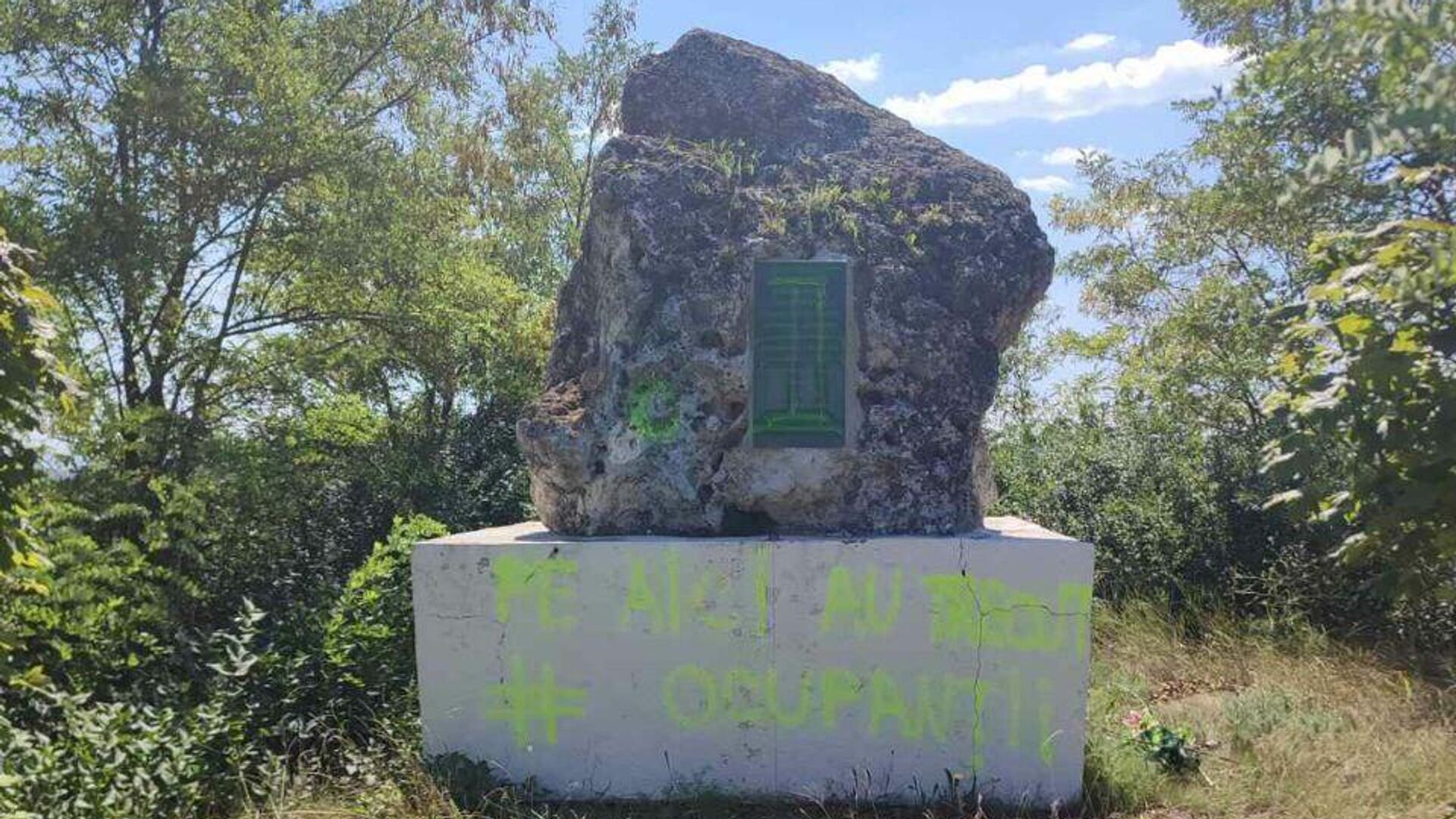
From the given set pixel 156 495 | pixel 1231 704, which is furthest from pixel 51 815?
pixel 1231 704

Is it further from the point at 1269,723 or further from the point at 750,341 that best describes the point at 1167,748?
the point at 750,341

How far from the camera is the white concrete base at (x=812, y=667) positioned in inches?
178

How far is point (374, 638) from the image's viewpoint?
5145 mm

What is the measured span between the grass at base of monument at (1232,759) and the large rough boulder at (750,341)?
120 cm

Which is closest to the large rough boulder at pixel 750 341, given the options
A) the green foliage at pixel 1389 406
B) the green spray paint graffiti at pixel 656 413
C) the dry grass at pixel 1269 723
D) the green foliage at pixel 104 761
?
the green spray paint graffiti at pixel 656 413

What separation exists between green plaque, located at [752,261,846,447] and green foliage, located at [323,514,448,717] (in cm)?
→ 170

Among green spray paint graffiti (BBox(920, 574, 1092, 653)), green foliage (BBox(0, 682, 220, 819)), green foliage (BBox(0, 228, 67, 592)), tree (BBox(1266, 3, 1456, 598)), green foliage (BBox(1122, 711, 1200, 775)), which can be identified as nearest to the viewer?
tree (BBox(1266, 3, 1456, 598))

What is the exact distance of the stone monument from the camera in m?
4.55

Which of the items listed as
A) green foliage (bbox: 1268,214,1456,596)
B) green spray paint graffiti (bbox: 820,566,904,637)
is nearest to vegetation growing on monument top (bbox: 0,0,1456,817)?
green foliage (bbox: 1268,214,1456,596)

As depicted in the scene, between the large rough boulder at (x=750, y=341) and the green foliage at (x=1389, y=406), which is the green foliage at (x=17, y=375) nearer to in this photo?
the large rough boulder at (x=750, y=341)

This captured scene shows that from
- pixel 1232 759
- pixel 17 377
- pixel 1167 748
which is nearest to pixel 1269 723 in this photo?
pixel 1232 759

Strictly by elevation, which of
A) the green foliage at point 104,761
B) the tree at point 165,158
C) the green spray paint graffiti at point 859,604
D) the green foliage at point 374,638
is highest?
the tree at point 165,158

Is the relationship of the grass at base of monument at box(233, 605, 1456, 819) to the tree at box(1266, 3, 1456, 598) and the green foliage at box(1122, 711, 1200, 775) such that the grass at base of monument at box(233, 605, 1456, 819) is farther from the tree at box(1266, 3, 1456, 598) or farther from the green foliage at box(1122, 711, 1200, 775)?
the tree at box(1266, 3, 1456, 598)

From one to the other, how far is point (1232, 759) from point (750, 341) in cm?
291
